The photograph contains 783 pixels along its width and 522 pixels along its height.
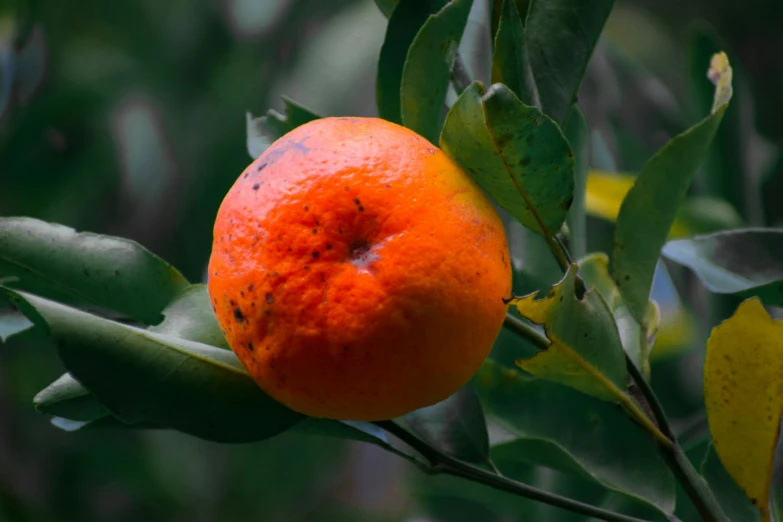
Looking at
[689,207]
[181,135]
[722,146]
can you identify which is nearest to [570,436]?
[689,207]

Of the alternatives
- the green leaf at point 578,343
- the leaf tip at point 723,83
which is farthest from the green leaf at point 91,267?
the leaf tip at point 723,83

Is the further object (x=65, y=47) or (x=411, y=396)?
(x=65, y=47)

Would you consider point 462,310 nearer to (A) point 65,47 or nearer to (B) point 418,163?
(B) point 418,163

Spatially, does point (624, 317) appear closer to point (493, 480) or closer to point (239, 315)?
point (493, 480)

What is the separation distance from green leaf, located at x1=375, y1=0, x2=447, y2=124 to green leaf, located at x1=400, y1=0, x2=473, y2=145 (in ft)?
0.14

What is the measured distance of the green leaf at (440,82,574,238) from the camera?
0.39 metres

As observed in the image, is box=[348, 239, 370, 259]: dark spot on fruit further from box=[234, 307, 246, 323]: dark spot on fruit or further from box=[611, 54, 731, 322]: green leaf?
box=[611, 54, 731, 322]: green leaf

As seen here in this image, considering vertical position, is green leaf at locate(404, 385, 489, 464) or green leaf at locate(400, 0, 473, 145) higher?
green leaf at locate(400, 0, 473, 145)

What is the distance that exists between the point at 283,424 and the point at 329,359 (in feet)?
0.32

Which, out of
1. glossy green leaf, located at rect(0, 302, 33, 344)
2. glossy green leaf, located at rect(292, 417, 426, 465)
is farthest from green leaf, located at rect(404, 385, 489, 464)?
glossy green leaf, located at rect(0, 302, 33, 344)

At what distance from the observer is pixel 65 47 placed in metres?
2.00

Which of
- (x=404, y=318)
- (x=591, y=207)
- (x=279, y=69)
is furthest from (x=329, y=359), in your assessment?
(x=279, y=69)

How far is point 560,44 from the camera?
47 cm

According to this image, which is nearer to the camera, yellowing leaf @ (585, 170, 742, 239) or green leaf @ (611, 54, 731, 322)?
green leaf @ (611, 54, 731, 322)
